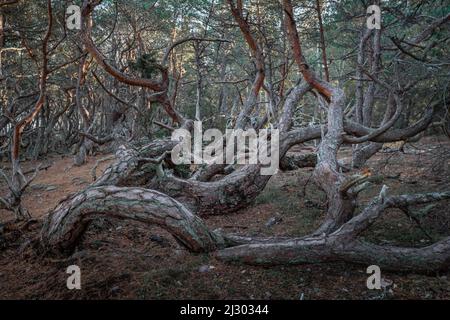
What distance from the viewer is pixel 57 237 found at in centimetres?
309

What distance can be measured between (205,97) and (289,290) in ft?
52.3

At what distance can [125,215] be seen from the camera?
9.66 ft

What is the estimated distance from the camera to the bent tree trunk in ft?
9.59

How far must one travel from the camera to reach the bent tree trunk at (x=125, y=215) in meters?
2.92

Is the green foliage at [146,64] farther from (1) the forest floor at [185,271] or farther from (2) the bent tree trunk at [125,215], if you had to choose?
(2) the bent tree trunk at [125,215]

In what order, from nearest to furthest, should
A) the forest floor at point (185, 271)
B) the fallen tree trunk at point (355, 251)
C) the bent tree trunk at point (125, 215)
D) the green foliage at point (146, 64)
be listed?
the forest floor at point (185, 271)
the fallen tree trunk at point (355, 251)
the bent tree trunk at point (125, 215)
the green foliage at point (146, 64)

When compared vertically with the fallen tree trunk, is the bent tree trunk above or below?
above

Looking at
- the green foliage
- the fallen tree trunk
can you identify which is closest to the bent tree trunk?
the fallen tree trunk

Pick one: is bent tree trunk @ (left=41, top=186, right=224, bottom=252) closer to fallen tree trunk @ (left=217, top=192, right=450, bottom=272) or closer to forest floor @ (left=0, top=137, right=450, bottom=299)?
forest floor @ (left=0, top=137, right=450, bottom=299)

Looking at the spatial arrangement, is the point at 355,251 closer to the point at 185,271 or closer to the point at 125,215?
the point at 185,271

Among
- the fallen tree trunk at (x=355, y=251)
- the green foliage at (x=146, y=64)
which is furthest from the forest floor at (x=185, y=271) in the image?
the green foliage at (x=146, y=64)

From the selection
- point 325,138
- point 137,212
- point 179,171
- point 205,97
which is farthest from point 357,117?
point 205,97

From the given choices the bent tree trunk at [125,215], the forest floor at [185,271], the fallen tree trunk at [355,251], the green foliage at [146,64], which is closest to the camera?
the forest floor at [185,271]

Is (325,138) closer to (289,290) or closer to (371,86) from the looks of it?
(289,290)
